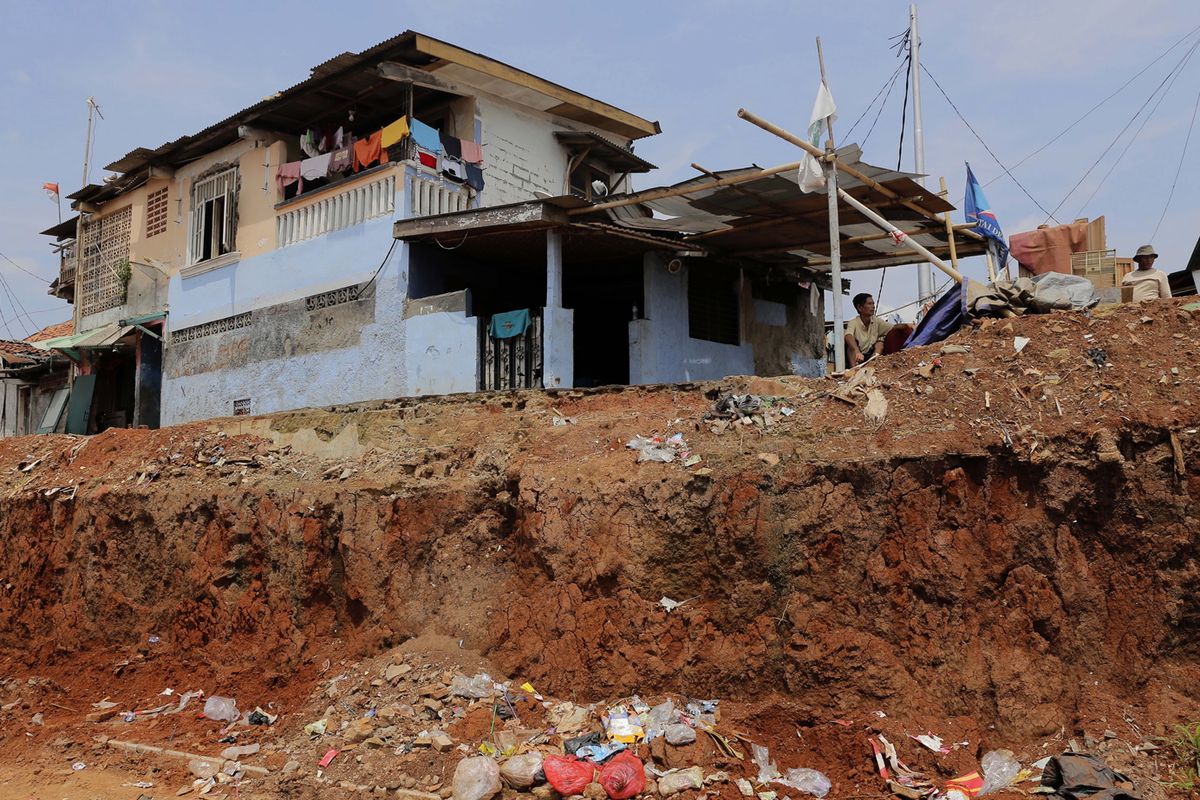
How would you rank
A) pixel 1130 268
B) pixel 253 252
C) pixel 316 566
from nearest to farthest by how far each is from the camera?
pixel 316 566 → pixel 1130 268 → pixel 253 252

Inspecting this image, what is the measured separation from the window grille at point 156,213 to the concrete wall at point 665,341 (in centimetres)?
1087

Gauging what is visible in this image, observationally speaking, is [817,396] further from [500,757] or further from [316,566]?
[316,566]

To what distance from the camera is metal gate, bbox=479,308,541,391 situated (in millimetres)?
12125

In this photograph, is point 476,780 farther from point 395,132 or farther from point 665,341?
point 395,132

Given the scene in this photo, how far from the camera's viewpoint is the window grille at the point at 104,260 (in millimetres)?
19453

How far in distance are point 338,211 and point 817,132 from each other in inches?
311

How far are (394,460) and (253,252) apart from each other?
8087mm

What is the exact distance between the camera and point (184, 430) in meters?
12.0

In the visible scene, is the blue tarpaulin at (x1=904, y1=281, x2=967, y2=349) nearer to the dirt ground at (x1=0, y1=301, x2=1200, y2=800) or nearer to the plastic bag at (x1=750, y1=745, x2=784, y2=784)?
the dirt ground at (x1=0, y1=301, x2=1200, y2=800)

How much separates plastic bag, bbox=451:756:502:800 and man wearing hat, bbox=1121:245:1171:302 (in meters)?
7.24

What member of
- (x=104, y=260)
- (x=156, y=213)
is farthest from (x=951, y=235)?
(x=104, y=260)

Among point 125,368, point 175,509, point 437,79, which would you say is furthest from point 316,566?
point 125,368

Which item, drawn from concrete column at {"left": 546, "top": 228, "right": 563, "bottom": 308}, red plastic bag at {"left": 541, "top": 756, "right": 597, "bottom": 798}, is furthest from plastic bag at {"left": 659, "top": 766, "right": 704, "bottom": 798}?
concrete column at {"left": 546, "top": 228, "right": 563, "bottom": 308}

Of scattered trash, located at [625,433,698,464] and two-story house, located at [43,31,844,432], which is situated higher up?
two-story house, located at [43,31,844,432]
